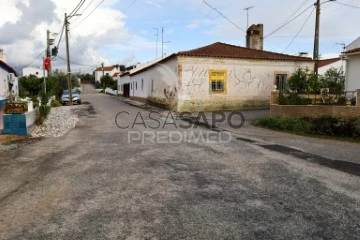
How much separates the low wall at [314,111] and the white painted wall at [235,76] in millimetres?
7075

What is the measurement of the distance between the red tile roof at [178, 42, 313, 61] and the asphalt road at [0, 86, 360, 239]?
44.7ft

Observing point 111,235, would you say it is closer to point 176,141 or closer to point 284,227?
point 284,227

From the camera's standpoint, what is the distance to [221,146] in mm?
10094

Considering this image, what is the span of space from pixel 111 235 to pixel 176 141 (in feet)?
22.9

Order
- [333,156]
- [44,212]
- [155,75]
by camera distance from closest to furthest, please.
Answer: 1. [44,212]
2. [333,156]
3. [155,75]

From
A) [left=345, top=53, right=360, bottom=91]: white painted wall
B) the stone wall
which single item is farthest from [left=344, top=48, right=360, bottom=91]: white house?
the stone wall

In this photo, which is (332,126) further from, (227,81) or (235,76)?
(235,76)

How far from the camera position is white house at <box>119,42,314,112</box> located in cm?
2211

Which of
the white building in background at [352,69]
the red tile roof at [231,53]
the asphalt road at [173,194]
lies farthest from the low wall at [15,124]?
the white building in background at [352,69]

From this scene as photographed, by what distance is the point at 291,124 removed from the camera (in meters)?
13.9

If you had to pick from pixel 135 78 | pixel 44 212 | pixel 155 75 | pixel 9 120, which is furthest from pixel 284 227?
pixel 135 78

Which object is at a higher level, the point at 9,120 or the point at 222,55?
the point at 222,55

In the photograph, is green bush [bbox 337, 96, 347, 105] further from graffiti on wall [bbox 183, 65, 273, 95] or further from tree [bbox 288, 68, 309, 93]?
graffiti on wall [bbox 183, 65, 273, 95]

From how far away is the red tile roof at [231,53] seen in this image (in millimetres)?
22378
